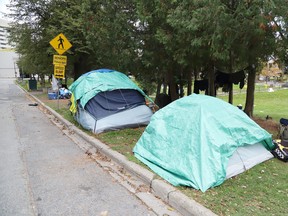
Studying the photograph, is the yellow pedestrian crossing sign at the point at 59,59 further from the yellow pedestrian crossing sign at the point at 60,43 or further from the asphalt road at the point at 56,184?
the asphalt road at the point at 56,184

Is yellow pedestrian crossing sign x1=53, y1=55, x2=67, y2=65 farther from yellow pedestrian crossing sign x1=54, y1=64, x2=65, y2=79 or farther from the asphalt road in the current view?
the asphalt road

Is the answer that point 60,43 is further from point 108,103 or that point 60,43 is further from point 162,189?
point 162,189

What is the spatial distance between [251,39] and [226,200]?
3785 mm

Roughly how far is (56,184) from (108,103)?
365cm

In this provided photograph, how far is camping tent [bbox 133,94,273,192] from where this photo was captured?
395 cm

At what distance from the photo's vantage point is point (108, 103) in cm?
773

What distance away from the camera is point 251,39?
19.3ft

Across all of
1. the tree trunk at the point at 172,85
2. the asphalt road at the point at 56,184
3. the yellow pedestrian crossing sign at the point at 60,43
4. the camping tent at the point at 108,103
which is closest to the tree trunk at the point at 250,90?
the tree trunk at the point at 172,85

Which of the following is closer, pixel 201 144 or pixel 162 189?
pixel 162 189

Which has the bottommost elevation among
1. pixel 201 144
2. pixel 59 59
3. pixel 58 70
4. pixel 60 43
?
pixel 201 144

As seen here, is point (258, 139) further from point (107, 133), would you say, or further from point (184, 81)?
point (184, 81)

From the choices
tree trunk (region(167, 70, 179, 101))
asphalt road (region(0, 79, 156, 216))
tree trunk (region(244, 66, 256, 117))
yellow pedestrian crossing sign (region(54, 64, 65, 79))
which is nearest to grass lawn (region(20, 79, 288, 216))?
asphalt road (region(0, 79, 156, 216))

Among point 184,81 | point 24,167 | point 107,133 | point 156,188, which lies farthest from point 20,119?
point 156,188

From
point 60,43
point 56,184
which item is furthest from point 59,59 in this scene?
point 56,184
